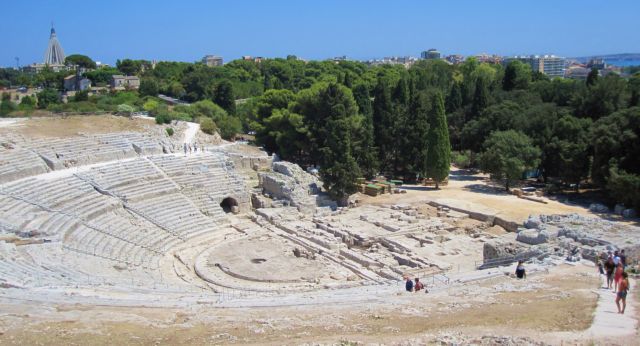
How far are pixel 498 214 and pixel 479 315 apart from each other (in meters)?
17.7

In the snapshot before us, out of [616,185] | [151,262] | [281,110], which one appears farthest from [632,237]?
[281,110]

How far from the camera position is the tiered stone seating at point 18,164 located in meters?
27.7

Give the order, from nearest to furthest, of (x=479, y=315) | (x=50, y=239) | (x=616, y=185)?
(x=479, y=315)
(x=50, y=239)
(x=616, y=185)

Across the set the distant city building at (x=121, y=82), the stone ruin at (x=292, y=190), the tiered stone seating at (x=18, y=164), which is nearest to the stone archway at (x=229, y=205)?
the stone ruin at (x=292, y=190)

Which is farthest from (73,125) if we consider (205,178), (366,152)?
(366,152)

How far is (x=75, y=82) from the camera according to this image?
7975 centimetres

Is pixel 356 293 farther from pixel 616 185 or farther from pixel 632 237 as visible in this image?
pixel 616 185

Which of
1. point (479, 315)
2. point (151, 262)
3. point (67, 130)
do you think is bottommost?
point (151, 262)

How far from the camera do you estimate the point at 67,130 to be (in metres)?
37.3

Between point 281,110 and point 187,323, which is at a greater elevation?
point 281,110

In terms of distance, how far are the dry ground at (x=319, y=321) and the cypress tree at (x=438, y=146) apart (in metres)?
22.0

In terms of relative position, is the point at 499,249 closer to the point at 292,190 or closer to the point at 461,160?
the point at 292,190

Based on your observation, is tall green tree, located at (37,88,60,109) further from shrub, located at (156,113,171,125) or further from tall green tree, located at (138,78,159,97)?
shrub, located at (156,113,171,125)

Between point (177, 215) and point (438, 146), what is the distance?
Answer: 18542 millimetres
